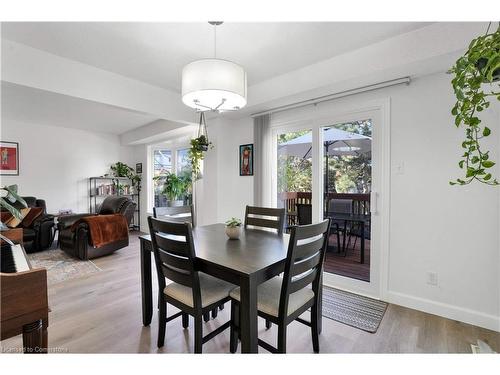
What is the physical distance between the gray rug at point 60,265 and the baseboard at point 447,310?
3589 mm

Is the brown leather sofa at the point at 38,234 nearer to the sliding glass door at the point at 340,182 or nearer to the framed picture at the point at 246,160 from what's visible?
the framed picture at the point at 246,160

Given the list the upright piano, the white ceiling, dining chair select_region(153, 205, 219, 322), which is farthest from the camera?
the white ceiling

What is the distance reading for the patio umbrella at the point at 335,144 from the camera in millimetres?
2641

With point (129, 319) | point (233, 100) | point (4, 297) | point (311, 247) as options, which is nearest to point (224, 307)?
point (129, 319)

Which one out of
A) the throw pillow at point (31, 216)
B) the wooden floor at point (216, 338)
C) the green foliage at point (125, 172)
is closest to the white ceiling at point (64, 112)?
the green foliage at point (125, 172)

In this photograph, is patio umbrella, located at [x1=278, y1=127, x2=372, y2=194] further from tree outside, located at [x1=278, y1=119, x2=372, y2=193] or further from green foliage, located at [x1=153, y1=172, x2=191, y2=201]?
green foliage, located at [x1=153, y1=172, x2=191, y2=201]

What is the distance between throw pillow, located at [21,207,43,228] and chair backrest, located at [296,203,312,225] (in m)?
A: 4.19

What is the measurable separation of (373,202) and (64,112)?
193 inches

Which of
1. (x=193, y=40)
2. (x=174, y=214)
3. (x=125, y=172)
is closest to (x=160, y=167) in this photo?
(x=125, y=172)

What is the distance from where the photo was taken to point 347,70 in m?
2.28

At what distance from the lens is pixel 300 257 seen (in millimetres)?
1395

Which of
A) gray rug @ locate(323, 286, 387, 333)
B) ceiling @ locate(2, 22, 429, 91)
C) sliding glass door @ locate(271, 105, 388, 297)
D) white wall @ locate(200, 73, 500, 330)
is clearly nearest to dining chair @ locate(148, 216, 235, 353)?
gray rug @ locate(323, 286, 387, 333)

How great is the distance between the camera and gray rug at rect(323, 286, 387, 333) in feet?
6.70

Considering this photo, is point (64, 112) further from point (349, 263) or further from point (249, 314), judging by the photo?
point (349, 263)
